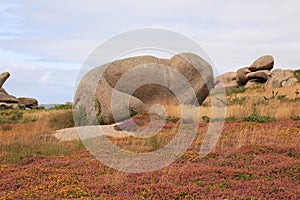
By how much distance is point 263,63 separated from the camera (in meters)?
44.2

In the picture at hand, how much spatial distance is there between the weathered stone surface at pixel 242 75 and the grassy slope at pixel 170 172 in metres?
29.8

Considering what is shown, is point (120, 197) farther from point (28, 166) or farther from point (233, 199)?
point (28, 166)

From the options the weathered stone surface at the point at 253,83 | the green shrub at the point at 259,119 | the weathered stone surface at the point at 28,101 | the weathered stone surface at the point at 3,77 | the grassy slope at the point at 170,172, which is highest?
the grassy slope at the point at 170,172

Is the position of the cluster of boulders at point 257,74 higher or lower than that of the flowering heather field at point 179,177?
lower

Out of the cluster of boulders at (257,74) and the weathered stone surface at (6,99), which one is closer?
the weathered stone surface at (6,99)

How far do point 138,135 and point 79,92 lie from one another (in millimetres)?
7793

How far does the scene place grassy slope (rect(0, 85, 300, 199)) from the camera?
27.7ft

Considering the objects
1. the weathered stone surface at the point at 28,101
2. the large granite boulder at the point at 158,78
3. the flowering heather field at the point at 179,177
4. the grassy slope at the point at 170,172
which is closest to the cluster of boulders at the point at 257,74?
the large granite boulder at the point at 158,78

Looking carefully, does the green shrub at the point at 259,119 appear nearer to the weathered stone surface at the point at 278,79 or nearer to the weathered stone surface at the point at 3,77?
the weathered stone surface at the point at 278,79

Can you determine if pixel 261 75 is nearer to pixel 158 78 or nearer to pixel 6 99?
pixel 158 78

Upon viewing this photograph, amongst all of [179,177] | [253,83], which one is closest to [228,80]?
[253,83]

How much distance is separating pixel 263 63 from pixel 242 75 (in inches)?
101

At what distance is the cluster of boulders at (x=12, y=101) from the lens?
115 ft

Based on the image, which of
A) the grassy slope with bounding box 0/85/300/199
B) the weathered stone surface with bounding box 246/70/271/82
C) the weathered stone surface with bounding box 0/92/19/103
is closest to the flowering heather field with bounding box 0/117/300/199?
the grassy slope with bounding box 0/85/300/199
